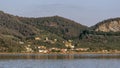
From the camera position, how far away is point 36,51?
7785 inches

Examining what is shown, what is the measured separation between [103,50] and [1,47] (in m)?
48.5

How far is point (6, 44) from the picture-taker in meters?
193

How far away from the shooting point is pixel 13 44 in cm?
19612
